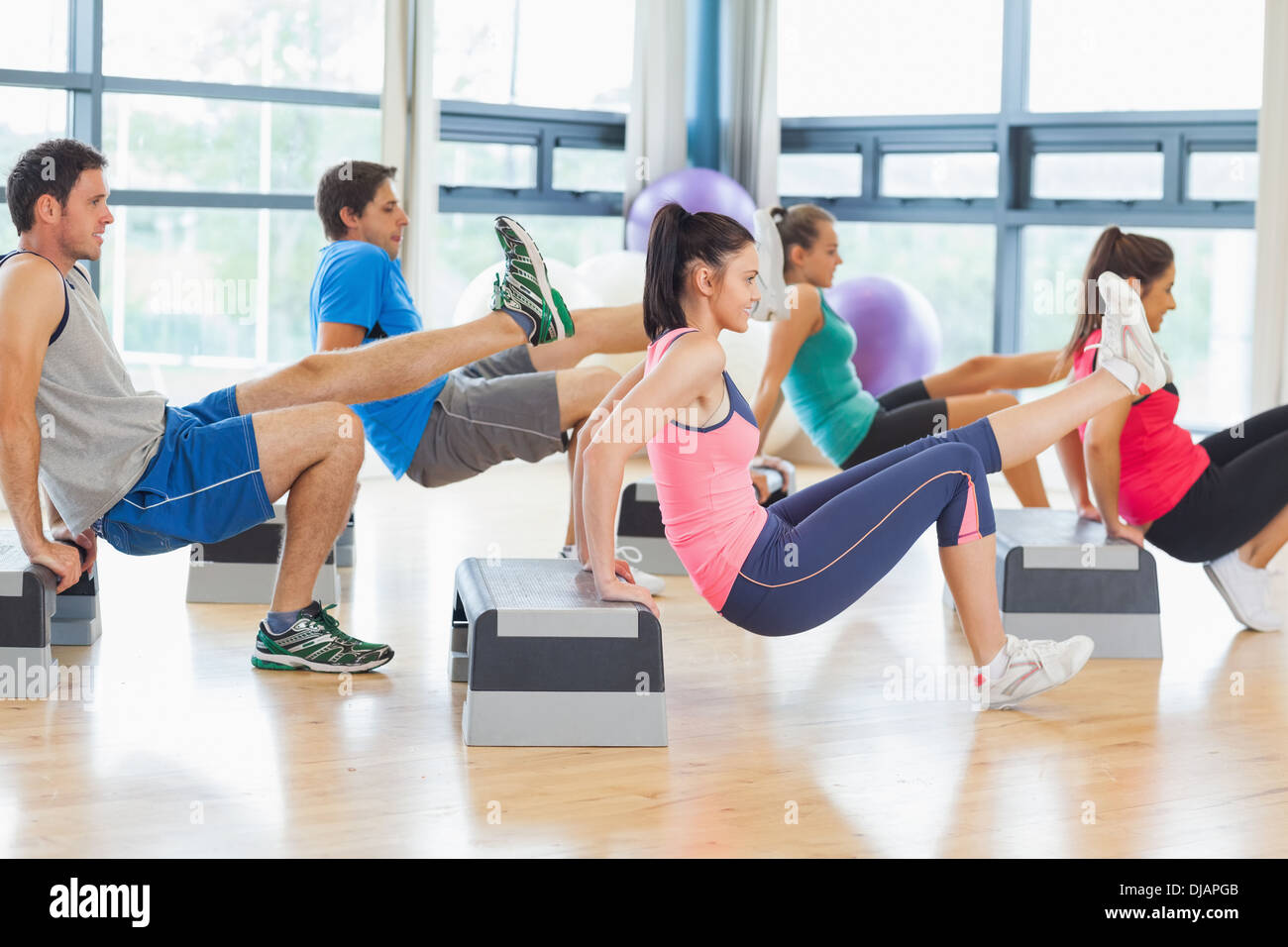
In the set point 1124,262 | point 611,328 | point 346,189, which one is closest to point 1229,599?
point 1124,262

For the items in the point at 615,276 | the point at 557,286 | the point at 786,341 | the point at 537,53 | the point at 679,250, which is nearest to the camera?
the point at 679,250

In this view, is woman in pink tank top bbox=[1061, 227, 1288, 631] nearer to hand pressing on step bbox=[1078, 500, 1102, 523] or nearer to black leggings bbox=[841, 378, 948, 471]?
hand pressing on step bbox=[1078, 500, 1102, 523]

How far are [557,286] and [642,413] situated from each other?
3052mm

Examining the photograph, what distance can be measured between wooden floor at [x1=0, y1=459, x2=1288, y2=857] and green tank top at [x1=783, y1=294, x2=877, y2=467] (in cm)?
70

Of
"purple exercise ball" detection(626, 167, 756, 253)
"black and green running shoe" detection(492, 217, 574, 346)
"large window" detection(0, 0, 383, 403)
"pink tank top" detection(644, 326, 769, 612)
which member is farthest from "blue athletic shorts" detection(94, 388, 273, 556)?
"purple exercise ball" detection(626, 167, 756, 253)

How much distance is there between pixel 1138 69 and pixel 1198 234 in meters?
0.67

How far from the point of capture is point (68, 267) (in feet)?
8.59

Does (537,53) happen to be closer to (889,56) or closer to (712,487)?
(889,56)

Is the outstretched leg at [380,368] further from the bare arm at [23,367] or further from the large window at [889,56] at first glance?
the large window at [889,56]

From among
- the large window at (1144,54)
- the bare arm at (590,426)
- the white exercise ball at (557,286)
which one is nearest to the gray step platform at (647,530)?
the bare arm at (590,426)

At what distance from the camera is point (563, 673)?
2402 millimetres

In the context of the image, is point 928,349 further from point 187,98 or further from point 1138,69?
point 187,98

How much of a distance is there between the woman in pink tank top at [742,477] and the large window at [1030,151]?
3.34m
